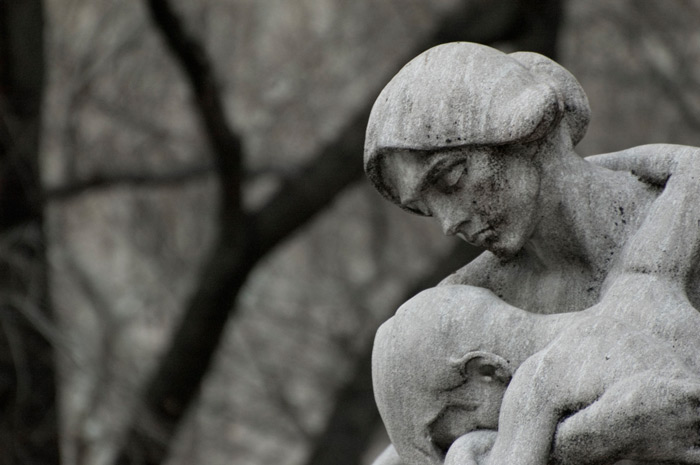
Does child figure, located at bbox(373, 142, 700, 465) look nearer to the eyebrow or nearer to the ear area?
the ear area

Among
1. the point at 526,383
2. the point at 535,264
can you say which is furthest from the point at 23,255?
the point at 526,383

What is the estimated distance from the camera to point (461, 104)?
8.11ft

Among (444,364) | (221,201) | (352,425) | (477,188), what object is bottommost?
(352,425)

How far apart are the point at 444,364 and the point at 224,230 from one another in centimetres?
441

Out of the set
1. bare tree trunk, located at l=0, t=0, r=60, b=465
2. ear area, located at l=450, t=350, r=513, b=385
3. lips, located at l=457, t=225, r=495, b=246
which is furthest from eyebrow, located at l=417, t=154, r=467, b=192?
bare tree trunk, located at l=0, t=0, r=60, b=465

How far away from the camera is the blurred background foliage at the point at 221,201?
6602mm

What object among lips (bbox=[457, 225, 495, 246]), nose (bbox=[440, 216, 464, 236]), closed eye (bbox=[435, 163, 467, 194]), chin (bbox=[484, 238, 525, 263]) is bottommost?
chin (bbox=[484, 238, 525, 263])

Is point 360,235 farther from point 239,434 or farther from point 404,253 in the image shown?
point 239,434

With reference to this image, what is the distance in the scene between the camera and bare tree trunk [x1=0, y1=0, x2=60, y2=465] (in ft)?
21.4

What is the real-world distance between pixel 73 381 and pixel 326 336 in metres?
2.36

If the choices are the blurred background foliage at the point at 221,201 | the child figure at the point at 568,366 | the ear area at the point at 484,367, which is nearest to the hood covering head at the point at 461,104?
the child figure at the point at 568,366

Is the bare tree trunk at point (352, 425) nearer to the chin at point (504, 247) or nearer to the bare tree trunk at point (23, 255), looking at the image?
the bare tree trunk at point (23, 255)

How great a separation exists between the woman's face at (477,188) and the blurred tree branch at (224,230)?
148 inches

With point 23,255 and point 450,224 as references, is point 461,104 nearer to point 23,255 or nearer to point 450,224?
point 450,224
